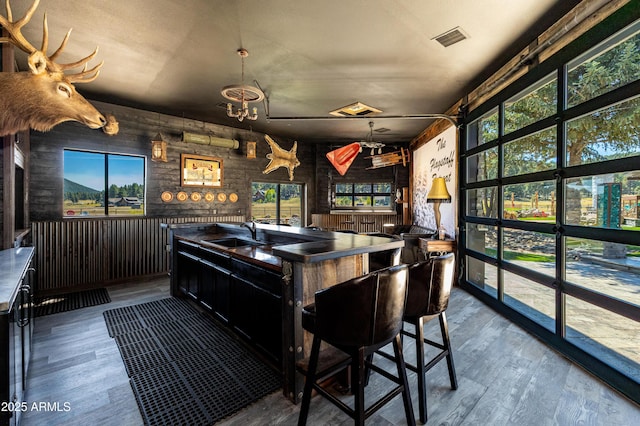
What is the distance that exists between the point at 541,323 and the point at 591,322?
0.39 metres

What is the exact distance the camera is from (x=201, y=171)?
614 centimetres

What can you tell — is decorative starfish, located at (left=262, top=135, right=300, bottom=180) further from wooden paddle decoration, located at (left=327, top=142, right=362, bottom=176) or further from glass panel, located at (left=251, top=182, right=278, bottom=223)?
wooden paddle decoration, located at (left=327, top=142, right=362, bottom=176)

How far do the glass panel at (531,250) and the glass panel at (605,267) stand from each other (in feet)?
0.62

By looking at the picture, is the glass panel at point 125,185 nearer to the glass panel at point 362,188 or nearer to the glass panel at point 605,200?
the glass panel at point 362,188

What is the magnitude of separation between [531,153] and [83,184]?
6.66 meters

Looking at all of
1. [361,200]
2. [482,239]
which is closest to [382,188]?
[361,200]

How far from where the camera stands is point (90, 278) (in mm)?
4816

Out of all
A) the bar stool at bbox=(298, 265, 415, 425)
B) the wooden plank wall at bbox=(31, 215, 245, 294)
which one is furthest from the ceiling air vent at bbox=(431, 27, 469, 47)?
the wooden plank wall at bbox=(31, 215, 245, 294)

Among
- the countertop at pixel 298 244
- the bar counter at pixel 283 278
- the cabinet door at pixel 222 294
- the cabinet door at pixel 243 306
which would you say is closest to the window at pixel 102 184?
the countertop at pixel 298 244

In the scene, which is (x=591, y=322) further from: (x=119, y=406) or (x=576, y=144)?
(x=119, y=406)

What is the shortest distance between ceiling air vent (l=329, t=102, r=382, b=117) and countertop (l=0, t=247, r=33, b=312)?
4.57m

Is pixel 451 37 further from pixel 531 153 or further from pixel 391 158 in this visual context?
pixel 391 158

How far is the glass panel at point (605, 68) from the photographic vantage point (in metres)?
2.15

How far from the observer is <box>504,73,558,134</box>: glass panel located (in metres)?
2.93
